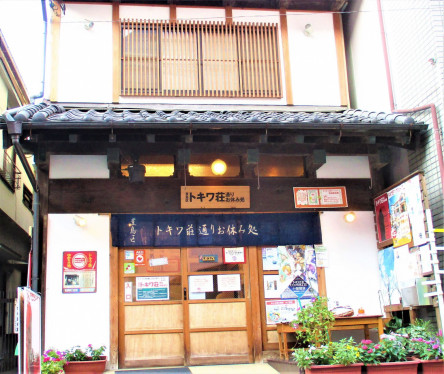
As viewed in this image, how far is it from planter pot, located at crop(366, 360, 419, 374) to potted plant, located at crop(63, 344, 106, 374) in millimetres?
4371

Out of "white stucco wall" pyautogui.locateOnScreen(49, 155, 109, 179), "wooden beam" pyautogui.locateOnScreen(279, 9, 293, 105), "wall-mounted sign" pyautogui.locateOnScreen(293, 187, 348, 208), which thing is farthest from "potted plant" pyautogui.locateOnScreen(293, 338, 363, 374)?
"wooden beam" pyautogui.locateOnScreen(279, 9, 293, 105)

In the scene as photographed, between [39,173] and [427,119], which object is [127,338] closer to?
[39,173]

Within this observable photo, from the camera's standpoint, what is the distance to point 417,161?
9.57 metres

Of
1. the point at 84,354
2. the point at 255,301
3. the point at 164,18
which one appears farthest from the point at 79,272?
the point at 164,18

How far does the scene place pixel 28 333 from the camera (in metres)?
5.56

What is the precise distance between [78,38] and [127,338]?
19.9 feet

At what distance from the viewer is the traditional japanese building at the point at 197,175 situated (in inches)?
364

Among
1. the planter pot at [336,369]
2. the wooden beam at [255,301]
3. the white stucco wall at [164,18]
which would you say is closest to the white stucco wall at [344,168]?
the white stucco wall at [164,18]

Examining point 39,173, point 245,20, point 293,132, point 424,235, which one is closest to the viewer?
point 424,235

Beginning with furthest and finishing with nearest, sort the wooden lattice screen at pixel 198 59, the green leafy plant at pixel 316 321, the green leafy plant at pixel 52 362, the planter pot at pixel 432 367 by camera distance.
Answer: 1. the wooden lattice screen at pixel 198 59
2. the green leafy plant at pixel 316 321
3. the green leafy plant at pixel 52 362
4. the planter pot at pixel 432 367

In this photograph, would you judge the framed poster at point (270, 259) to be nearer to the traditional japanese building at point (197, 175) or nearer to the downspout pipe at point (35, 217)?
the traditional japanese building at point (197, 175)

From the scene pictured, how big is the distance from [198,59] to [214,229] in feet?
11.8

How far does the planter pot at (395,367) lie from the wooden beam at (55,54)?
24.7 feet

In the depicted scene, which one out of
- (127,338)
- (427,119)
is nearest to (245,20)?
(427,119)
